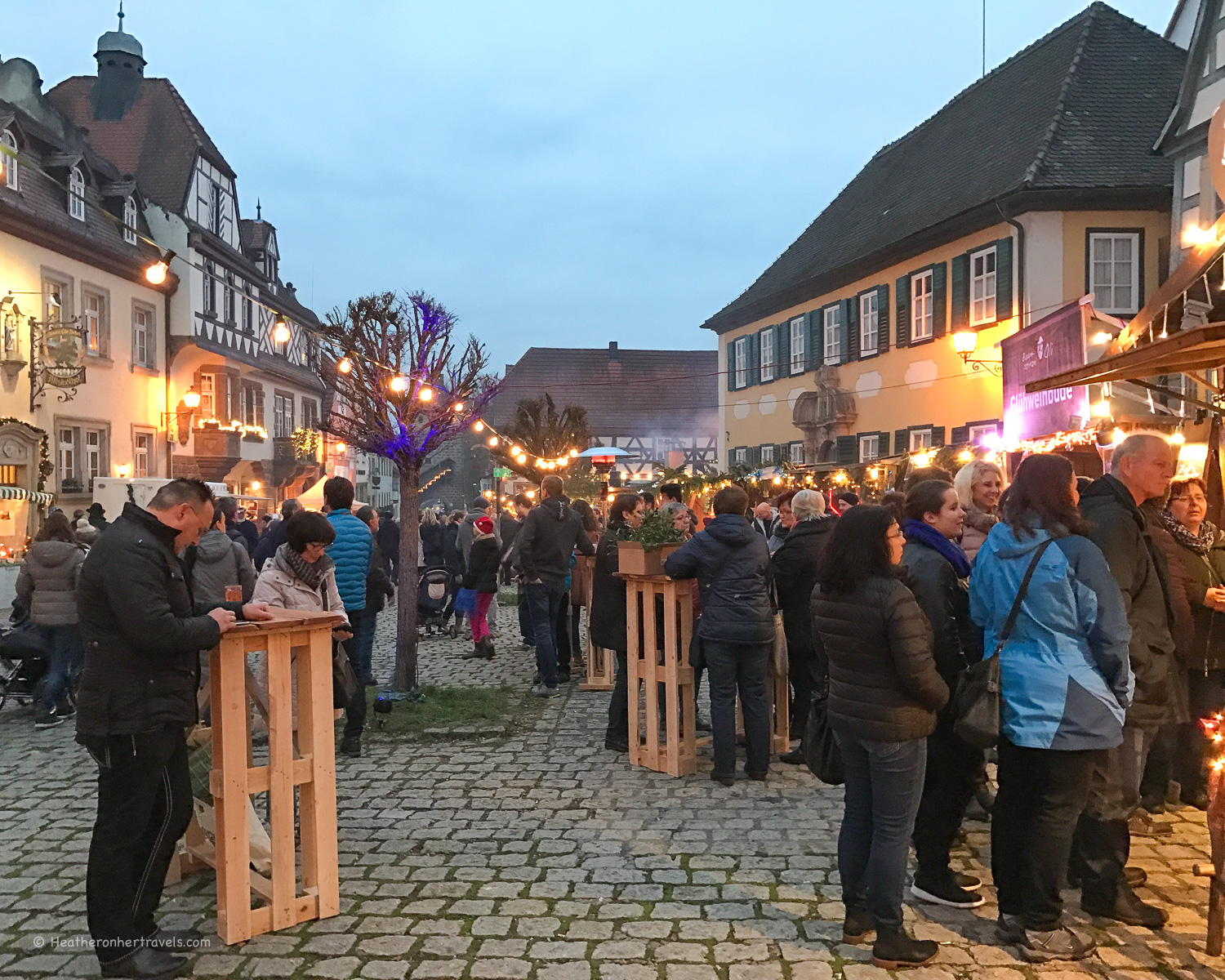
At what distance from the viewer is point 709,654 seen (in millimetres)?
6801

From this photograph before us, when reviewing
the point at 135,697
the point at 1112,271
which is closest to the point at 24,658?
the point at 135,697

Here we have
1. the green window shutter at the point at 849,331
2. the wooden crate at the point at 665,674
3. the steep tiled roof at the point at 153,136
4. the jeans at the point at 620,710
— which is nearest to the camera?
the wooden crate at the point at 665,674

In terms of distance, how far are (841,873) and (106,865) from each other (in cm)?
286

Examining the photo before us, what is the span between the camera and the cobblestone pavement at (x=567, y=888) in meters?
4.13

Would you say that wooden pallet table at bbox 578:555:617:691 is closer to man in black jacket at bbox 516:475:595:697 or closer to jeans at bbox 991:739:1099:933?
man in black jacket at bbox 516:475:595:697

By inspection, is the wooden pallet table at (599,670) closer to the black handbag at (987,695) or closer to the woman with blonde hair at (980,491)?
the woman with blonde hair at (980,491)

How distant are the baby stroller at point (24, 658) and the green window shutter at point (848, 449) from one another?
18.9 metres

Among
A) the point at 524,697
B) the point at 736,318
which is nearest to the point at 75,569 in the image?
the point at 524,697

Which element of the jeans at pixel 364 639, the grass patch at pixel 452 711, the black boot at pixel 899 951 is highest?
the jeans at pixel 364 639

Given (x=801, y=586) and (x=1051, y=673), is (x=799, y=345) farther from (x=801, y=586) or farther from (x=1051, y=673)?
(x=1051, y=673)

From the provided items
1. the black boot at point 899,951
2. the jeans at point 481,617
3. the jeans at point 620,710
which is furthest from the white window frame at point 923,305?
the black boot at point 899,951

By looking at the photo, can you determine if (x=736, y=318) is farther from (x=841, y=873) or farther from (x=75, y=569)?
(x=841, y=873)

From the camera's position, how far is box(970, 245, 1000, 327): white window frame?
19.2 metres

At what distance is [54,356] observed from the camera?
68.6 ft
